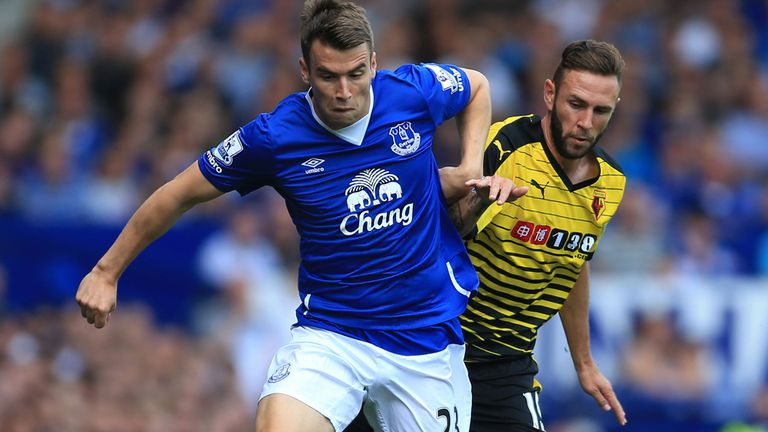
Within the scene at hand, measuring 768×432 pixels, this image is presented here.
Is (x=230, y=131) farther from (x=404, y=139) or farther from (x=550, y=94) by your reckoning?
(x=404, y=139)

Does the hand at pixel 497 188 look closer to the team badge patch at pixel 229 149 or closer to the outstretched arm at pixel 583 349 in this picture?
the team badge patch at pixel 229 149

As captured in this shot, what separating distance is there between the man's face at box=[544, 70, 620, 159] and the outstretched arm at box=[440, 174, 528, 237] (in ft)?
1.50

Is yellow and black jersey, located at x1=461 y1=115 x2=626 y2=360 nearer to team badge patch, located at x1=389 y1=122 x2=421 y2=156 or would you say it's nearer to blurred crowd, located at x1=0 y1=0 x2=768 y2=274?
team badge patch, located at x1=389 y1=122 x2=421 y2=156

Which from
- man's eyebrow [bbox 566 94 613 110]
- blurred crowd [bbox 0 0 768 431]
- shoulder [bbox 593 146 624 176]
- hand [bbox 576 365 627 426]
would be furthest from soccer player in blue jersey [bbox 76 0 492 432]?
blurred crowd [bbox 0 0 768 431]

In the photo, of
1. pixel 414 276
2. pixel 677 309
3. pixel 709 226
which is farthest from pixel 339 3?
pixel 709 226

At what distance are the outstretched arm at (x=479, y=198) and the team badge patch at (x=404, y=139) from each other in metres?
0.29

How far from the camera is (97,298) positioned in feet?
19.4

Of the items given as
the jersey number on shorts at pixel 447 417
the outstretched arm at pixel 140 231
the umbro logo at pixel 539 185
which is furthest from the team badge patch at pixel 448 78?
the jersey number on shorts at pixel 447 417

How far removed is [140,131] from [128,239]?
24.9 feet

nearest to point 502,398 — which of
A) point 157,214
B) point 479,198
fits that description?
point 479,198

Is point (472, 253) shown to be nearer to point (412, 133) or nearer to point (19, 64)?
point (412, 133)

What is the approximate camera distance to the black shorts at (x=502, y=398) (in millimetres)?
6613

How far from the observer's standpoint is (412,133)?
612 centimetres

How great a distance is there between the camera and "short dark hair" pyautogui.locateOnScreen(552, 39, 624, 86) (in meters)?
6.27
